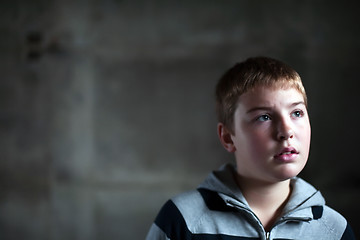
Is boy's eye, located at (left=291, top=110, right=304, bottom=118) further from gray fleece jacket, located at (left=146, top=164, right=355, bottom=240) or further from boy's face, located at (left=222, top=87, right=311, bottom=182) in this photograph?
gray fleece jacket, located at (left=146, top=164, right=355, bottom=240)

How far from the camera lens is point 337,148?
219cm

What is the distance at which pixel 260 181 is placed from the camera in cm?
142

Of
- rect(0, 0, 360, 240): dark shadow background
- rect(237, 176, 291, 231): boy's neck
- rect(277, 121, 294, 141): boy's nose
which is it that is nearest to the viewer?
rect(277, 121, 294, 141): boy's nose

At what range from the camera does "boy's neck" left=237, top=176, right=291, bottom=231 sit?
1.42m

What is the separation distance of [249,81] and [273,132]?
0.63 ft

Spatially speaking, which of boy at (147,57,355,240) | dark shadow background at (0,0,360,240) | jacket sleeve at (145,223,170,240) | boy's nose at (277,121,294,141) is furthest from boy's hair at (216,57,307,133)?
dark shadow background at (0,0,360,240)

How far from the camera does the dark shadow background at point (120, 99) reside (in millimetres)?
2225

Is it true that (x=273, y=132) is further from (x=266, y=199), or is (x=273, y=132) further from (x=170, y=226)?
(x=170, y=226)

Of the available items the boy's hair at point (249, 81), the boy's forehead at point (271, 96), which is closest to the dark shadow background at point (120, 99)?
the boy's hair at point (249, 81)

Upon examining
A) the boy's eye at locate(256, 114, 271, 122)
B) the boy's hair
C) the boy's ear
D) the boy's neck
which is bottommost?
the boy's neck

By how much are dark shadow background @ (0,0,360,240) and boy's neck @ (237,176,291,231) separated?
82cm

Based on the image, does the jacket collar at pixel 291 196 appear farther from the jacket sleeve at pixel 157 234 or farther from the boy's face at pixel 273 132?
the jacket sleeve at pixel 157 234

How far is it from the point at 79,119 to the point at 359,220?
60.4 inches

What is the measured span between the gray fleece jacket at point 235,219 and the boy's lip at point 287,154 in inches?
7.1
